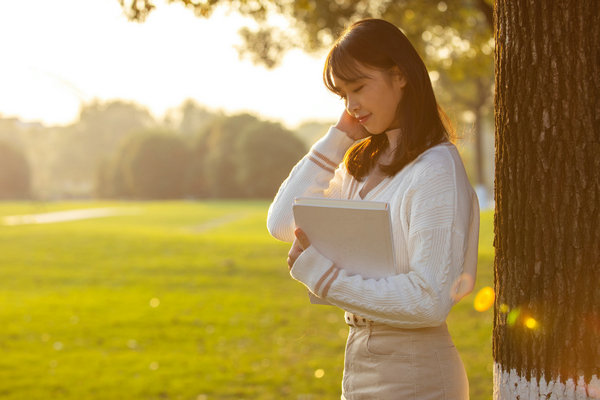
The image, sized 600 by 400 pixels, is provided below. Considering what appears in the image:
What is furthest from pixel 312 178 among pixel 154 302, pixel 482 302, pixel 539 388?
pixel 154 302

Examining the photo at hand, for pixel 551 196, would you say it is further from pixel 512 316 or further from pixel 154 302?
pixel 154 302

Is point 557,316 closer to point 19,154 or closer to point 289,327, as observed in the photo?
point 289,327

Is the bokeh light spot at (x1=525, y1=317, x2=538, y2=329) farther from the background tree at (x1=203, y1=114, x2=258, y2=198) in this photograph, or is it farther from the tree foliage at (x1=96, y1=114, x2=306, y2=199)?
the background tree at (x1=203, y1=114, x2=258, y2=198)

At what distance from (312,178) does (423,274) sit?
761mm

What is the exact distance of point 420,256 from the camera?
197 centimetres

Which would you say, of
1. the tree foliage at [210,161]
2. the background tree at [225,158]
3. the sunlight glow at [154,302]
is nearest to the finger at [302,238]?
the sunlight glow at [154,302]

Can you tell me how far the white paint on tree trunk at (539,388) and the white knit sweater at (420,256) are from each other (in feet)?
1.04

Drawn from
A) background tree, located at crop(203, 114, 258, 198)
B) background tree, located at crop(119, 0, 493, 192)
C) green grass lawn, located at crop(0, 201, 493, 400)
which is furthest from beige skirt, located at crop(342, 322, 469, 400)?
background tree, located at crop(203, 114, 258, 198)

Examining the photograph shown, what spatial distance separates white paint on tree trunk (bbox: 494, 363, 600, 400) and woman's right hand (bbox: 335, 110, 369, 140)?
0.96m

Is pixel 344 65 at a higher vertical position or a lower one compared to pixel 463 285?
higher

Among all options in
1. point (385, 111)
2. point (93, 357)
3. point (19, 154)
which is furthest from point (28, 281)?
point (19, 154)

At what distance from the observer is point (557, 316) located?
2010 mm

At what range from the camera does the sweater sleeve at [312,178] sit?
2.59 m

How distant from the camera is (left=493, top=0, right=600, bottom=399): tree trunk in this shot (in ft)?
6.45
